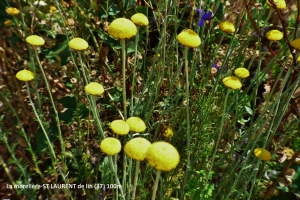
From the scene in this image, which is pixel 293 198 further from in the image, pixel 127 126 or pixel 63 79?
pixel 63 79

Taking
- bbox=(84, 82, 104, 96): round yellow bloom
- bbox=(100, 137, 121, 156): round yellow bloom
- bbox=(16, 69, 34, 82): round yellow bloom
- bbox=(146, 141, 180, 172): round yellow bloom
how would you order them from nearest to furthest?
bbox=(146, 141, 180, 172): round yellow bloom
bbox=(100, 137, 121, 156): round yellow bloom
bbox=(84, 82, 104, 96): round yellow bloom
bbox=(16, 69, 34, 82): round yellow bloom

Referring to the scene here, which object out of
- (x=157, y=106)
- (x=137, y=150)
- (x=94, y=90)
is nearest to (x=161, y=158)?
(x=137, y=150)

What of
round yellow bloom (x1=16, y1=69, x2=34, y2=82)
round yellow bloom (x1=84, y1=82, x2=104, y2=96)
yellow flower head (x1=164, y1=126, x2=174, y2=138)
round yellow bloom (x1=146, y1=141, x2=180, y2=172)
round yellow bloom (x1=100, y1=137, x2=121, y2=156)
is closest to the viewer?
round yellow bloom (x1=146, y1=141, x2=180, y2=172)

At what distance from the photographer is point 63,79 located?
1.52 m

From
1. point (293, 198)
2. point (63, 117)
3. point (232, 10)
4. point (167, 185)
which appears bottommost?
point (293, 198)

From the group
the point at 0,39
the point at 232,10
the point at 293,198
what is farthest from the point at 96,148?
the point at 232,10

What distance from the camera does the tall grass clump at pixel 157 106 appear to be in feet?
3.21

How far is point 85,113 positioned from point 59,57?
27 centimetres

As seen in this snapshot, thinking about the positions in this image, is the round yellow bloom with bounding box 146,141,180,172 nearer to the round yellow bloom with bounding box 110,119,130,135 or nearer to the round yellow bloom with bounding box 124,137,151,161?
the round yellow bloom with bounding box 124,137,151,161

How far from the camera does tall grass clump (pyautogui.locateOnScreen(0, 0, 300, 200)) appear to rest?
0.98 metres

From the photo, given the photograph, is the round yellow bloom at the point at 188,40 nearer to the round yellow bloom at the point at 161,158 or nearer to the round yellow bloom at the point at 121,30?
the round yellow bloom at the point at 121,30

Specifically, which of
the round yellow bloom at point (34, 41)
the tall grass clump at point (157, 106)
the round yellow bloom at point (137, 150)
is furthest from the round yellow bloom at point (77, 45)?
the round yellow bloom at point (137, 150)

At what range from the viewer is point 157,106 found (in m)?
1.23

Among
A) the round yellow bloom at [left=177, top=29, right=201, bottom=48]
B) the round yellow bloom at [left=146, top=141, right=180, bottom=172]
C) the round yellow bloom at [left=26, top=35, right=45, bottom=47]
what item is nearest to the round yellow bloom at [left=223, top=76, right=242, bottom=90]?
the round yellow bloom at [left=177, top=29, right=201, bottom=48]
